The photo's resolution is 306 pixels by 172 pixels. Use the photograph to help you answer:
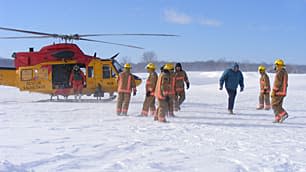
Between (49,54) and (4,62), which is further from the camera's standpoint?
(4,62)

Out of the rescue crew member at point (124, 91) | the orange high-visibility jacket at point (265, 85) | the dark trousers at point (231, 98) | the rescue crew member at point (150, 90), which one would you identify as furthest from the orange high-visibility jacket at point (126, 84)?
the orange high-visibility jacket at point (265, 85)

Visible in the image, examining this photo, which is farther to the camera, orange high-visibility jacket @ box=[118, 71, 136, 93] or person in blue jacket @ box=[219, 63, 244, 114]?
person in blue jacket @ box=[219, 63, 244, 114]

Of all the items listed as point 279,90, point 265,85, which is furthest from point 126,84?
point 265,85

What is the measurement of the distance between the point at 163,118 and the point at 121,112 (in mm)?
2352

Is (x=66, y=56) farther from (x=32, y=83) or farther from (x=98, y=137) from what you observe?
(x=98, y=137)

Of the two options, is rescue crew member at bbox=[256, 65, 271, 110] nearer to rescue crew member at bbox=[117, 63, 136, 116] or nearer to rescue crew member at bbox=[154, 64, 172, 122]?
rescue crew member at bbox=[117, 63, 136, 116]

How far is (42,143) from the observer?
7.00 m

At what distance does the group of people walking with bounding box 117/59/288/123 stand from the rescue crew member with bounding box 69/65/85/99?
6.23m

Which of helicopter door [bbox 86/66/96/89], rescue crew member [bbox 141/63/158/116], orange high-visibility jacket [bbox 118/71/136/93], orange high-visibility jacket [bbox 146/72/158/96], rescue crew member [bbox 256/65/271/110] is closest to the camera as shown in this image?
rescue crew member [bbox 141/63/158/116]

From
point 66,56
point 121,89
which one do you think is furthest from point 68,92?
point 121,89

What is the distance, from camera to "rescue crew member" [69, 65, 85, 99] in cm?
1894

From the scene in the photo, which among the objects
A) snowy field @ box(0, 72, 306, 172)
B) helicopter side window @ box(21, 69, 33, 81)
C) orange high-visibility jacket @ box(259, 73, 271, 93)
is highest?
helicopter side window @ box(21, 69, 33, 81)

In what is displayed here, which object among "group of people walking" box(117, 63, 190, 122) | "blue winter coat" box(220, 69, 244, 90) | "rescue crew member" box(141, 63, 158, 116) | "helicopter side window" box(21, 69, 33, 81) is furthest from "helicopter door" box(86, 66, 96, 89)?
"blue winter coat" box(220, 69, 244, 90)

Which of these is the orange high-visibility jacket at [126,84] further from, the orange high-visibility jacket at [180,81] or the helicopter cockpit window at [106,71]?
the helicopter cockpit window at [106,71]
